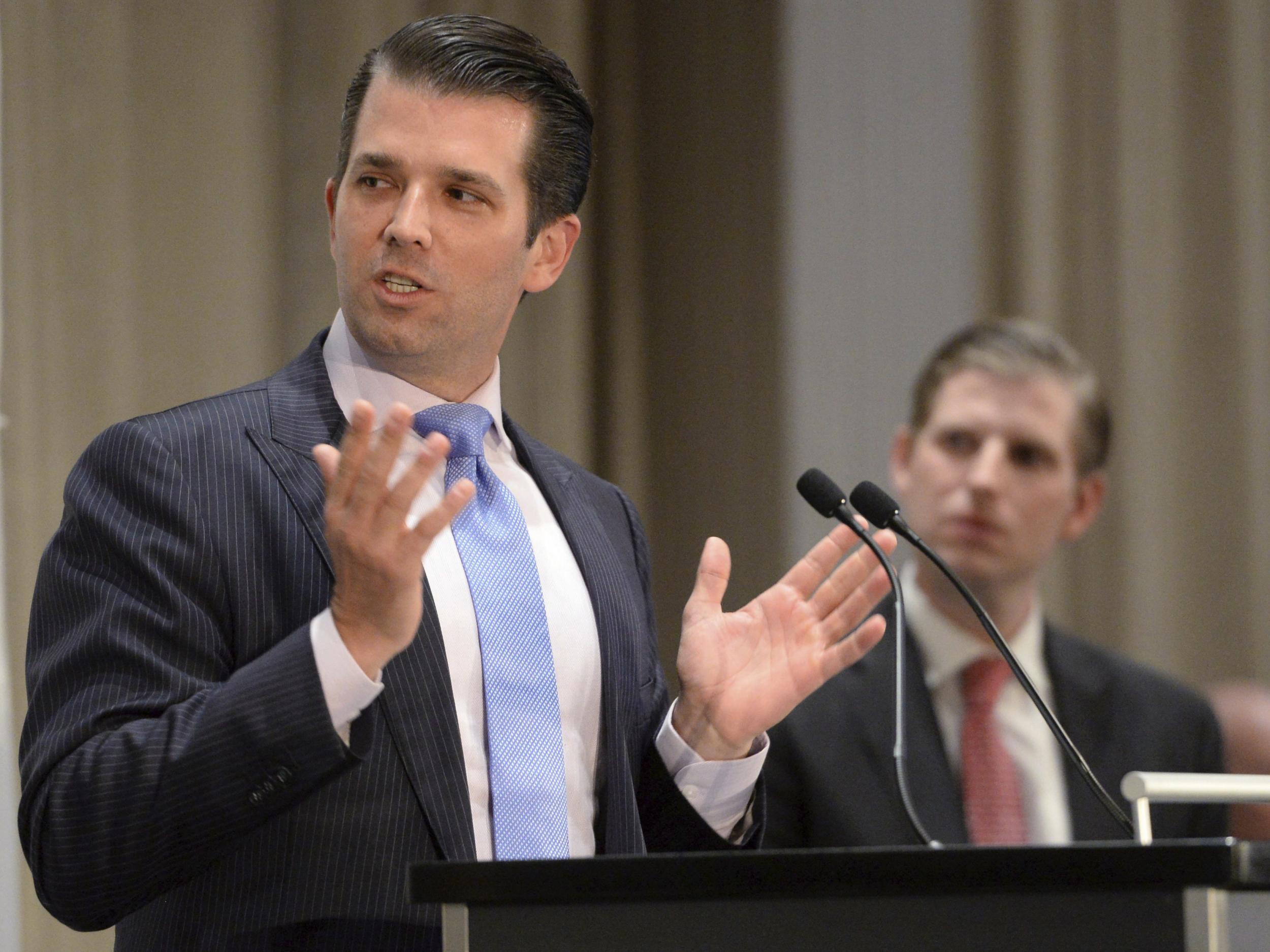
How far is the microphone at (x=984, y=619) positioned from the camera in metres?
1.59

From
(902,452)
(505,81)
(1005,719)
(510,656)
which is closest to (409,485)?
(510,656)

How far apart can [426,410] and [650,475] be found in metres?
2.84

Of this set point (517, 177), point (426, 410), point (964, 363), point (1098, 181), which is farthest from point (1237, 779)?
point (1098, 181)

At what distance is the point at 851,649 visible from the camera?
1.83 meters

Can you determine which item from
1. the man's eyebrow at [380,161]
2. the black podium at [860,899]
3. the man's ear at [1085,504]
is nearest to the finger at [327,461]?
the black podium at [860,899]

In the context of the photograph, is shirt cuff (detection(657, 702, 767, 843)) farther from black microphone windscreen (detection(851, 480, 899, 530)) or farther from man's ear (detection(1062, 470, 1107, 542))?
man's ear (detection(1062, 470, 1107, 542))

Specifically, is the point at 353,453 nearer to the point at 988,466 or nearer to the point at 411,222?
the point at 411,222

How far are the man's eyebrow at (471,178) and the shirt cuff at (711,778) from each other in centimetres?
68

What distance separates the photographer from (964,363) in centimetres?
352

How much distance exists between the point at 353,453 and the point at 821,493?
2.16 ft

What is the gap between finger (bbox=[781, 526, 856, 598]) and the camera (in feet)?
6.28

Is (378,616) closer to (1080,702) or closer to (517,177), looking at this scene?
(517,177)

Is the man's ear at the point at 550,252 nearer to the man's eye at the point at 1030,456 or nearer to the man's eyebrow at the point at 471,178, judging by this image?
the man's eyebrow at the point at 471,178

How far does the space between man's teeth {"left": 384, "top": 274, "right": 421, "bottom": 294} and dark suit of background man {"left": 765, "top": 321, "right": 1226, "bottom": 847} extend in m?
1.44
